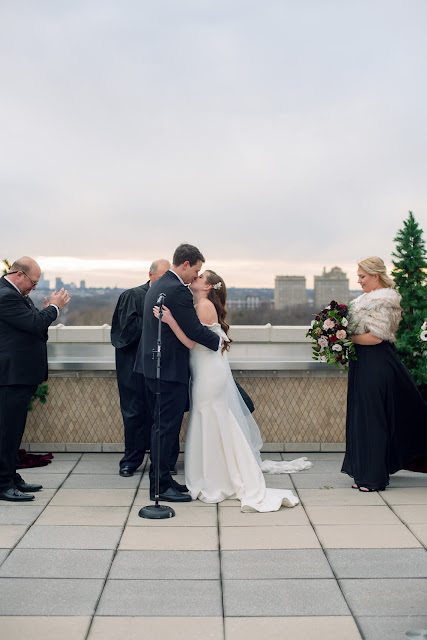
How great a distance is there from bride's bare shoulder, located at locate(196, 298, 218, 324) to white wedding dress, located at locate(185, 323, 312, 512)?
61 mm

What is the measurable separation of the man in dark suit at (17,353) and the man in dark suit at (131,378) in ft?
3.06

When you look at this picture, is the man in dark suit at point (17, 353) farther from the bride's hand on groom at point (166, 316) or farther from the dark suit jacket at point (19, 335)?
the bride's hand on groom at point (166, 316)

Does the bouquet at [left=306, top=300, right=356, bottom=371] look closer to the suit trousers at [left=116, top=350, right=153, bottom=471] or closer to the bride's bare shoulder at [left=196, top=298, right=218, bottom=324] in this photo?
the bride's bare shoulder at [left=196, top=298, right=218, bottom=324]

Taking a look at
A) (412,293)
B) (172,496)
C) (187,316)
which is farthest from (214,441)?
(412,293)

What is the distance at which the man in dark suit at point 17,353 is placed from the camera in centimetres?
659

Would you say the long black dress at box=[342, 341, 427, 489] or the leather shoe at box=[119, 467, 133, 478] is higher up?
the long black dress at box=[342, 341, 427, 489]

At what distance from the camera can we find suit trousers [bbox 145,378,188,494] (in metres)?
6.68

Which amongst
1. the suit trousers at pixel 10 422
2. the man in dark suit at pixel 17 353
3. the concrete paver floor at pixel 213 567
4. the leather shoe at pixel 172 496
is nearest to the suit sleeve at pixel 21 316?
the man in dark suit at pixel 17 353

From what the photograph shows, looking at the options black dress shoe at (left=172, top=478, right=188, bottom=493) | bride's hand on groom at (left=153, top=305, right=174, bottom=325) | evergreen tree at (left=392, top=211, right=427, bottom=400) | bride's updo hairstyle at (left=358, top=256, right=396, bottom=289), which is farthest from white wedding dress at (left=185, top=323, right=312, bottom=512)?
evergreen tree at (left=392, top=211, right=427, bottom=400)

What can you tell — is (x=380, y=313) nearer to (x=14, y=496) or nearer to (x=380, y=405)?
(x=380, y=405)

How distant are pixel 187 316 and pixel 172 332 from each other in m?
0.21

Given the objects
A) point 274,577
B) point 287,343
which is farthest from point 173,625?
point 287,343

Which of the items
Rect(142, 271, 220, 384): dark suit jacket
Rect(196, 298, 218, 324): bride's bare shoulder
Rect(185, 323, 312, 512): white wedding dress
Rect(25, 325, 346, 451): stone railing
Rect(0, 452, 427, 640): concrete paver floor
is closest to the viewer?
Rect(0, 452, 427, 640): concrete paver floor

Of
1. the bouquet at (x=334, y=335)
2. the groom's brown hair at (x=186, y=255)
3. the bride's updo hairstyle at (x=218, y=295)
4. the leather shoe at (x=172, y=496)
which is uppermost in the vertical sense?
the groom's brown hair at (x=186, y=255)
